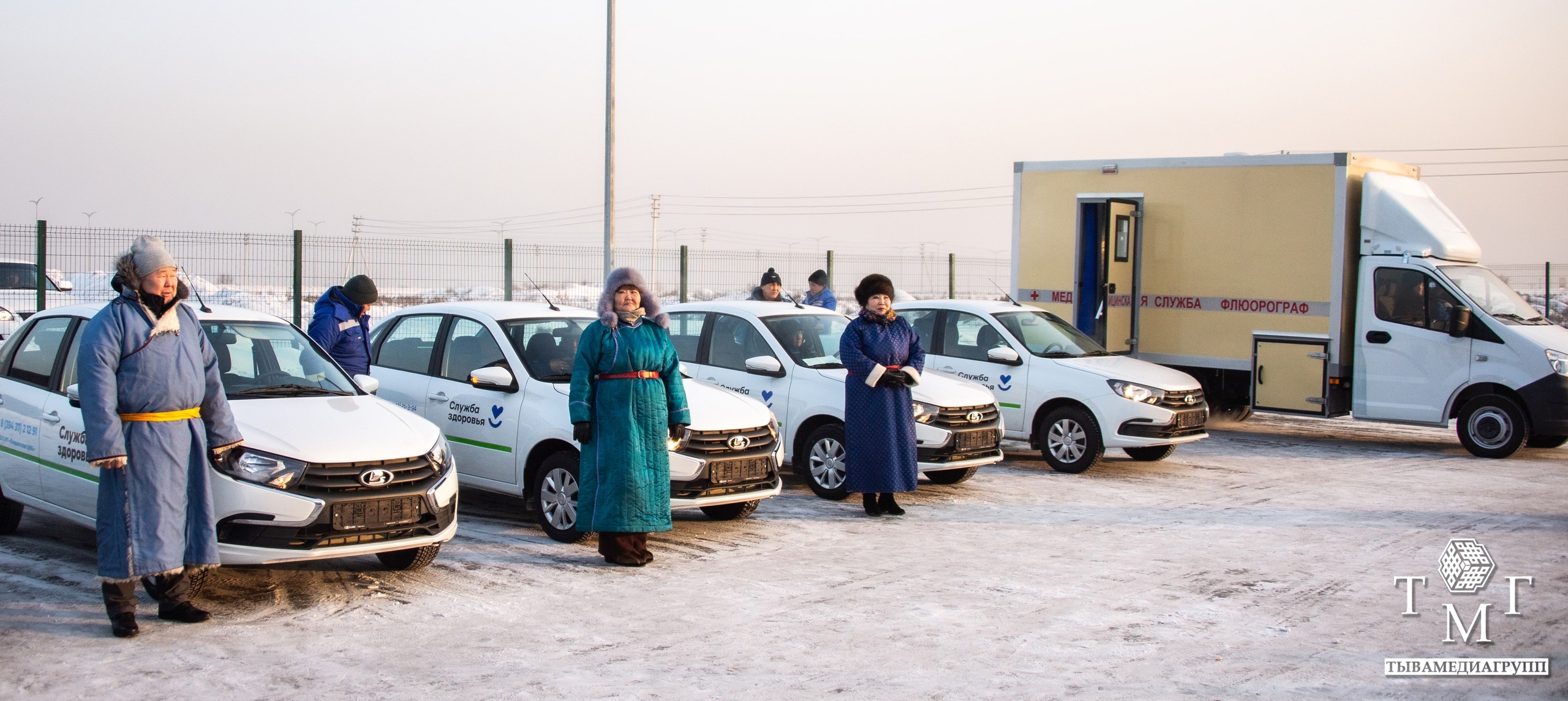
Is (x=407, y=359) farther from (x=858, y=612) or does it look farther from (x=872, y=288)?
(x=858, y=612)

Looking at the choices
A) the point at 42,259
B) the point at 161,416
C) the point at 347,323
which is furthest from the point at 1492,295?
the point at 42,259

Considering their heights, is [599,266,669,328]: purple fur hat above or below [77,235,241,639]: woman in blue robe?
above

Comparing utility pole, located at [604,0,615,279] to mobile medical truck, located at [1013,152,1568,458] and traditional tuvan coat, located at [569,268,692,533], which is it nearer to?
mobile medical truck, located at [1013,152,1568,458]

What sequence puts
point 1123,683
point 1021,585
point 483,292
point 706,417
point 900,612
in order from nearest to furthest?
point 1123,683 < point 900,612 < point 1021,585 < point 706,417 < point 483,292

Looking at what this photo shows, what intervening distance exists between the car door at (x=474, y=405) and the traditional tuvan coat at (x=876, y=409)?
2.30 metres

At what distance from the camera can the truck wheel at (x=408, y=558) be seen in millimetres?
6742

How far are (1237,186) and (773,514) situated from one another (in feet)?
24.7

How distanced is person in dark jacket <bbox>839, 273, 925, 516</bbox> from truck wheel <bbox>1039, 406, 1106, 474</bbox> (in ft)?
9.45

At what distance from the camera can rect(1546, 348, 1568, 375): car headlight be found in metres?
11.8

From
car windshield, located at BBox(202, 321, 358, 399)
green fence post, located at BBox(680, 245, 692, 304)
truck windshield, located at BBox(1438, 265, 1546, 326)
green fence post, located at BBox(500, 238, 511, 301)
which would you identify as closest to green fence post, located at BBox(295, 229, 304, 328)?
green fence post, located at BBox(500, 238, 511, 301)

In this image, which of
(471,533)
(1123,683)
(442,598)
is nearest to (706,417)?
(471,533)

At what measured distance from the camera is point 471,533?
7.98 meters

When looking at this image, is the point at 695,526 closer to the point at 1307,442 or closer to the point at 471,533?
the point at 471,533

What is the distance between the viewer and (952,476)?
10.4 metres
